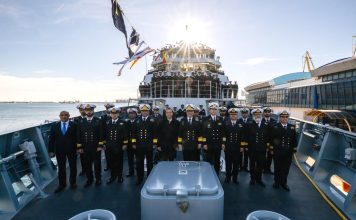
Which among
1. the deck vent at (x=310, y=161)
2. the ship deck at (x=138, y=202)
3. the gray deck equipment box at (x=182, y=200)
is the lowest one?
the ship deck at (x=138, y=202)

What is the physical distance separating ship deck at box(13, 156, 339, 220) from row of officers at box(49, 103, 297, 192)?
12.1 inches

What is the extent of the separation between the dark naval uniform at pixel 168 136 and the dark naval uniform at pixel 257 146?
2047 millimetres

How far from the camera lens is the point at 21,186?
4.55 m

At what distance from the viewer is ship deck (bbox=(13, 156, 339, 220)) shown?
384 centimetres

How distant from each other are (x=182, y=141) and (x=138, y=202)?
1.93 metres

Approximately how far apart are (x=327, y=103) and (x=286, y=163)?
106 ft

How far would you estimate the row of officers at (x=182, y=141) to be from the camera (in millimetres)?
5070

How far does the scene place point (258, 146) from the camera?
527cm

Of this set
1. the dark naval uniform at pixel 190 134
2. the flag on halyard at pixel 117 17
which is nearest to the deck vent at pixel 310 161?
the dark naval uniform at pixel 190 134

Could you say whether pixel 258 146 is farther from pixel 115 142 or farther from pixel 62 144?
pixel 62 144

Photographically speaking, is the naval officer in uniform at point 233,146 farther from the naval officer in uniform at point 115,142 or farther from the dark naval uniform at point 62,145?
the dark naval uniform at point 62,145

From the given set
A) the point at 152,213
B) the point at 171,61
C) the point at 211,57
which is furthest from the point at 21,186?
the point at 211,57

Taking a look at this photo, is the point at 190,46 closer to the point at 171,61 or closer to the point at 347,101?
the point at 171,61

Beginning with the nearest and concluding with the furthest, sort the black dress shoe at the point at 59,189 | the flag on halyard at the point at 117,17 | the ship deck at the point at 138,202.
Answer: the ship deck at the point at 138,202
the black dress shoe at the point at 59,189
the flag on halyard at the point at 117,17
